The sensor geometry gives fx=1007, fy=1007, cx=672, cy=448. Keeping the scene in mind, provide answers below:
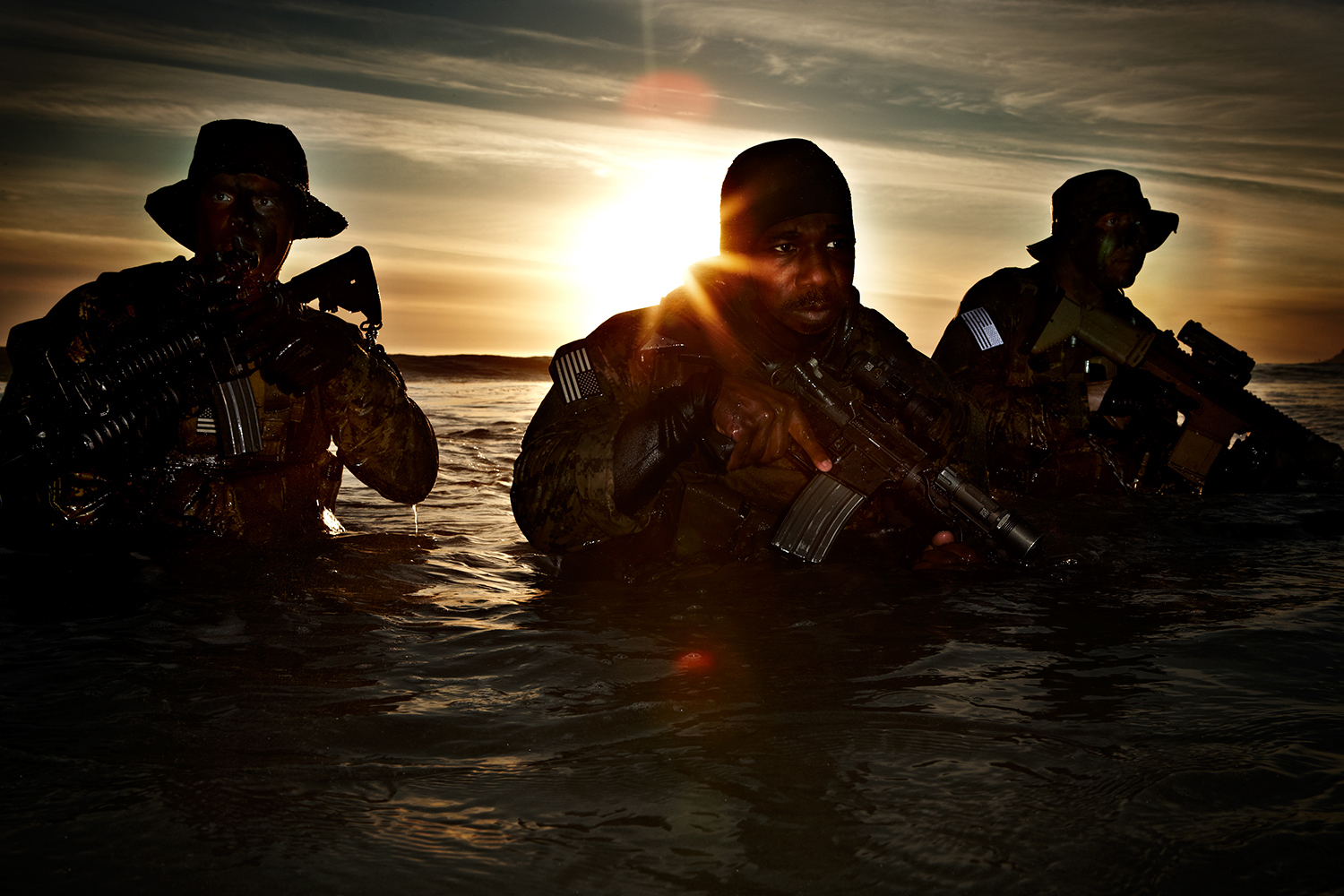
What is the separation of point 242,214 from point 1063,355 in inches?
236

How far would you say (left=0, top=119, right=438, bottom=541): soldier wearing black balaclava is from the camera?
14.1 feet

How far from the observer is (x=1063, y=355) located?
788cm

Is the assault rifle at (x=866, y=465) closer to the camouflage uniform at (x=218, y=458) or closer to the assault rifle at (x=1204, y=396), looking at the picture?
the camouflage uniform at (x=218, y=458)

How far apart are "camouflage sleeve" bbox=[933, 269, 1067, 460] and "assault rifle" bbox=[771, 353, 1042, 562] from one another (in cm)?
277

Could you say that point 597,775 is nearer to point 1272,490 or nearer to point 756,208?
point 756,208

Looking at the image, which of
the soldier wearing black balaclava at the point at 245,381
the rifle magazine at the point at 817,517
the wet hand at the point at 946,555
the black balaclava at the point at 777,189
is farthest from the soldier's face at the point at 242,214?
the wet hand at the point at 946,555

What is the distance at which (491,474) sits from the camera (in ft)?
31.5

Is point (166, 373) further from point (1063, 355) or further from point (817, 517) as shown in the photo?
point (1063, 355)

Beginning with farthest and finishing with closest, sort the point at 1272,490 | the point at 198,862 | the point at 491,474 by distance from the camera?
the point at 491,474 < the point at 1272,490 < the point at 198,862

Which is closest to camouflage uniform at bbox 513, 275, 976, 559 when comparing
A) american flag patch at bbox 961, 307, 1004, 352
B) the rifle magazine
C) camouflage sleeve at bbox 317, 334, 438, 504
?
the rifle magazine

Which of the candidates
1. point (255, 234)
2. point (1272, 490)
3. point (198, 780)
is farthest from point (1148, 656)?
point (1272, 490)

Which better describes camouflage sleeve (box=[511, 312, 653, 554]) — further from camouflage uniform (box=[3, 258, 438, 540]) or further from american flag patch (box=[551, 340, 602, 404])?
camouflage uniform (box=[3, 258, 438, 540])

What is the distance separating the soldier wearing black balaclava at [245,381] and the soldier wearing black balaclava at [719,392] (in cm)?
85

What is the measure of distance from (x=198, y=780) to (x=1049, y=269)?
7.38 meters
